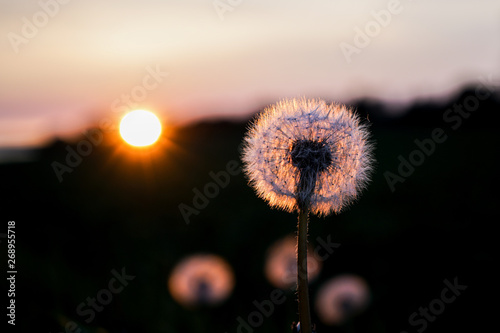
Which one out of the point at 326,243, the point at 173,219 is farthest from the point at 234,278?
the point at 173,219

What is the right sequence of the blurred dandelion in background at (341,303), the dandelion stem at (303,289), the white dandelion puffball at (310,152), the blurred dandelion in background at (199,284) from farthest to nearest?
1. the blurred dandelion in background at (199,284)
2. the blurred dandelion in background at (341,303)
3. the white dandelion puffball at (310,152)
4. the dandelion stem at (303,289)

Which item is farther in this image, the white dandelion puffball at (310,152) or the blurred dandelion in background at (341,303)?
the blurred dandelion in background at (341,303)

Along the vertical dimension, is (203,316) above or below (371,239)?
below

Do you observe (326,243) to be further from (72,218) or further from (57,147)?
(57,147)

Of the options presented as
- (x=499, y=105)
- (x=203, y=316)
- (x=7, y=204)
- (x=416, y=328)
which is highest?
(x=499, y=105)

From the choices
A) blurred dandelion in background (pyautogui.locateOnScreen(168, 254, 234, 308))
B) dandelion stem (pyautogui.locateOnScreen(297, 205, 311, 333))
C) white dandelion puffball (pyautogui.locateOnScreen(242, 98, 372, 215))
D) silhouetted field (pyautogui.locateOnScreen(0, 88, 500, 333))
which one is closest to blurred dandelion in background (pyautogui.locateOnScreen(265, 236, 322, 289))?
silhouetted field (pyautogui.locateOnScreen(0, 88, 500, 333))

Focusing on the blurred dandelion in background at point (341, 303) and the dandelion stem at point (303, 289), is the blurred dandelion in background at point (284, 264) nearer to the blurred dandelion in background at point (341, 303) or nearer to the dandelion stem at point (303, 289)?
the blurred dandelion in background at point (341, 303)

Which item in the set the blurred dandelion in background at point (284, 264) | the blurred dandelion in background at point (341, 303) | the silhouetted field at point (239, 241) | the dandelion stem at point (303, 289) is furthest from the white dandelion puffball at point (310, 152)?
the blurred dandelion in background at point (341, 303)
